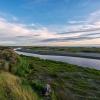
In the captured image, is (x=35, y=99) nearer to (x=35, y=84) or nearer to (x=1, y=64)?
(x=35, y=84)

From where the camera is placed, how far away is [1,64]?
1303cm

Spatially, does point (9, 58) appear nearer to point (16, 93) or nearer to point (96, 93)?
point (96, 93)

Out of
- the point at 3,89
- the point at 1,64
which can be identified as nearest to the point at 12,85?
the point at 3,89

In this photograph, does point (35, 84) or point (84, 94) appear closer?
point (35, 84)

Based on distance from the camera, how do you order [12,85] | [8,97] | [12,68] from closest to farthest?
[8,97]
[12,85]
[12,68]

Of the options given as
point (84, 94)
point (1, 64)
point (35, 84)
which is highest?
point (1, 64)

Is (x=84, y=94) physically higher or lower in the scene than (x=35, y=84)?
lower

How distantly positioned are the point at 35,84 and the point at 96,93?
4463mm

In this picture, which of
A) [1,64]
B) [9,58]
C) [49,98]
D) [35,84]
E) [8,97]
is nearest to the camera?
[8,97]

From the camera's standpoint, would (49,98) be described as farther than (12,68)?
No

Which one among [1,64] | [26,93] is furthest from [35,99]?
[1,64]

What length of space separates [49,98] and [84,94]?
363 centimetres

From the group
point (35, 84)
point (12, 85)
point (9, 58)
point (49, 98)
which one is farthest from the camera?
point (9, 58)

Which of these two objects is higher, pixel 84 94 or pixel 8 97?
pixel 8 97
